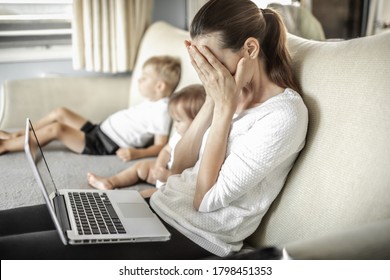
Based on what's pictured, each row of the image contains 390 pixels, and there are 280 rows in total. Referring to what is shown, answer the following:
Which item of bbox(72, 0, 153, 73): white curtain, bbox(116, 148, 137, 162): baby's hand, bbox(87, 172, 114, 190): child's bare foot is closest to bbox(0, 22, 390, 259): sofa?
bbox(87, 172, 114, 190): child's bare foot

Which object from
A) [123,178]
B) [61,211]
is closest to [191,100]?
[123,178]

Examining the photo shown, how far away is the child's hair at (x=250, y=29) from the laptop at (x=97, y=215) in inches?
18.3

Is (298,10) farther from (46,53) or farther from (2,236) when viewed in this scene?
(2,236)

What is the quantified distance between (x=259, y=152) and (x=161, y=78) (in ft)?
3.83

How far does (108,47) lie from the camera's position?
9.00 feet

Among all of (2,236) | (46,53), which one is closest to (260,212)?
(2,236)

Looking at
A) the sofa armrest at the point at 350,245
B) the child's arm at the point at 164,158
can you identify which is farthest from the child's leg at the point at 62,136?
the sofa armrest at the point at 350,245

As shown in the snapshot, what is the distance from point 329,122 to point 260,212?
0.27 metres

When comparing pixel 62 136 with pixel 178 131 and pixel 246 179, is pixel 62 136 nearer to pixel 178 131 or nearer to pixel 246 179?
pixel 178 131

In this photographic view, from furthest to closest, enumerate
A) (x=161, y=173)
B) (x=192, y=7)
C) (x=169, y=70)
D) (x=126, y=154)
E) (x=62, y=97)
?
(x=192, y=7) < (x=62, y=97) < (x=169, y=70) < (x=126, y=154) < (x=161, y=173)

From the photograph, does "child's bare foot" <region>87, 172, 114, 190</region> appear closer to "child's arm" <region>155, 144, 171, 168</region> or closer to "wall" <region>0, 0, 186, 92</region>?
"child's arm" <region>155, 144, 171, 168</region>

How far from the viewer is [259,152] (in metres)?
1.08

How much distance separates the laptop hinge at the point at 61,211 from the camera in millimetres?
1132

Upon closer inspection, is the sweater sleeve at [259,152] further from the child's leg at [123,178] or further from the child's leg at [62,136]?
the child's leg at [62,136]
